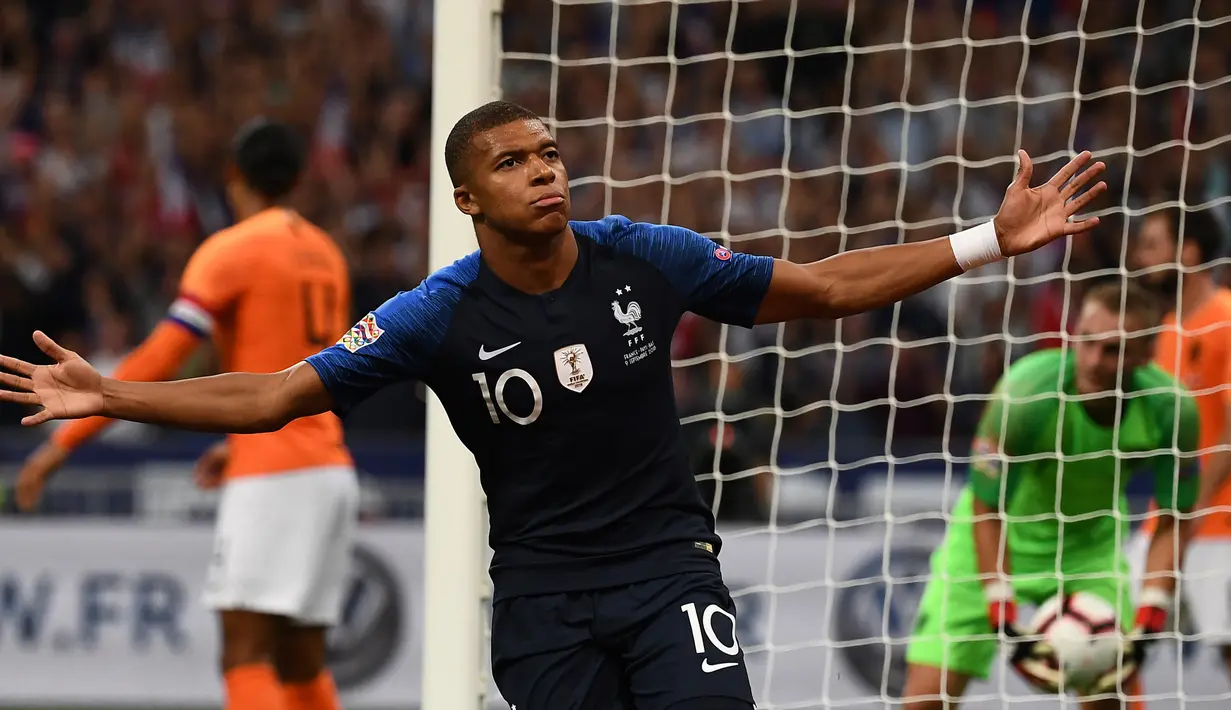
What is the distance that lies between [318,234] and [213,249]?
48 cm

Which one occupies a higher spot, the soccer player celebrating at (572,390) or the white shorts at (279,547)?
the soccer player celebrating at (572,390)

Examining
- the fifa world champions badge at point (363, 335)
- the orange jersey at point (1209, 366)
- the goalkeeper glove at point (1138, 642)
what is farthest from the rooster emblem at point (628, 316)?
the orange jersey at point (1209, 366)

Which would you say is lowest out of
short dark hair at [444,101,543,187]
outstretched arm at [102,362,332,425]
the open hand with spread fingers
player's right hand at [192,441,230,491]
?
player's right hand at [192,441,230,491]

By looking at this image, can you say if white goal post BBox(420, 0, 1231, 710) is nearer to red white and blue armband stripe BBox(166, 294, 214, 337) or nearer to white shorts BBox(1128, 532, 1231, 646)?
white shorts BBox(1128, 532, 1231, 646)

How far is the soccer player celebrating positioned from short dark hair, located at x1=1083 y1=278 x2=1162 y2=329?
1950mm

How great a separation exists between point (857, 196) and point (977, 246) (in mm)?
7351

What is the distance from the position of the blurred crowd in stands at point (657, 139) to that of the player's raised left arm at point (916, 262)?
5.16m

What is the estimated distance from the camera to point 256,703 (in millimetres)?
5730

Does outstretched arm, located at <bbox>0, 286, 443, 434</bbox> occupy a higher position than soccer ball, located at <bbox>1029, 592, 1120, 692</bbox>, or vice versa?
outstretched arm, located at <bbox>0, 286, 443, 434</bbox>

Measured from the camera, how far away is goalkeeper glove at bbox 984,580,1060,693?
553cm

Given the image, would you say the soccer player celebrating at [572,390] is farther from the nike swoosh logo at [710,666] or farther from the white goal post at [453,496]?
the white goal post at [453,496]

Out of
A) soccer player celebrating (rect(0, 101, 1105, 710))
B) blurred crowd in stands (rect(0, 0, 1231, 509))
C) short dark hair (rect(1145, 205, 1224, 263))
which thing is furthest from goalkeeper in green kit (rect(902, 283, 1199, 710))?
blurred crowd in stands (rect(0, 0, 1231, 509))

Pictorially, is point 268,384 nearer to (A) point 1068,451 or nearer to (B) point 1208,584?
(A) point 1068,451

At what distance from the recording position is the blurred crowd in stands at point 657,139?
1017cm
